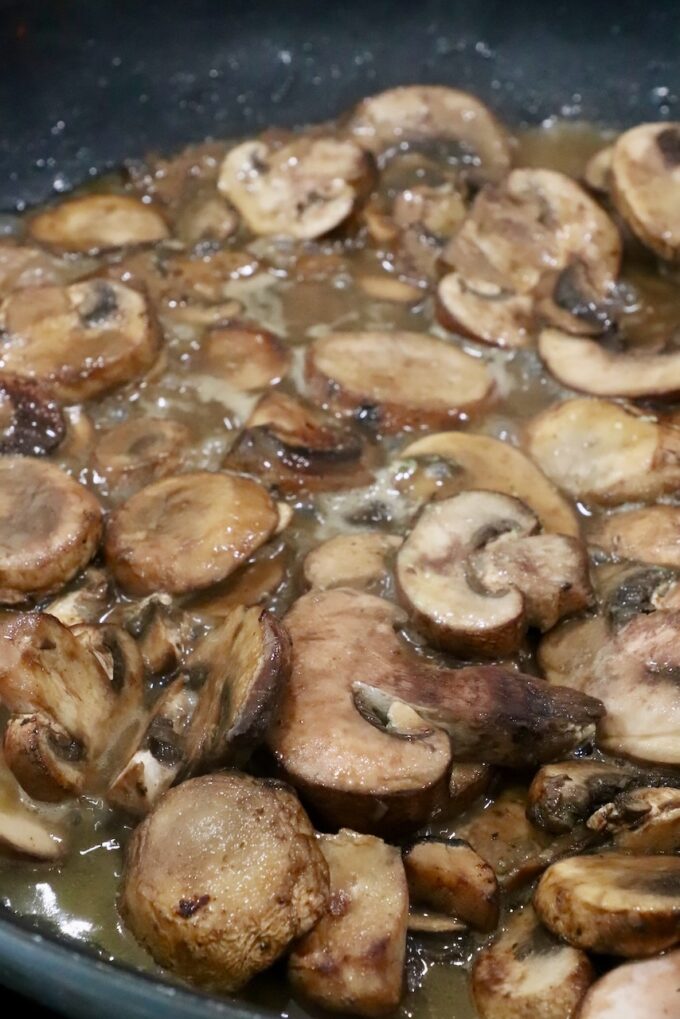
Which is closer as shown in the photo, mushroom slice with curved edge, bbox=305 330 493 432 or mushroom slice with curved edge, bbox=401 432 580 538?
mushroom slice with curved edge, bbox=401 432 580 538

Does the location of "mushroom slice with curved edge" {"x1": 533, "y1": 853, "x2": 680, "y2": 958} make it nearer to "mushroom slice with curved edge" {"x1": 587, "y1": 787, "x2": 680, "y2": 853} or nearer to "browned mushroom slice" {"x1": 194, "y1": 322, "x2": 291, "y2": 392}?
"mushroom slice with curved edge" {"x1": 587, "y1": 787, "x2": 680, "y2": 853}

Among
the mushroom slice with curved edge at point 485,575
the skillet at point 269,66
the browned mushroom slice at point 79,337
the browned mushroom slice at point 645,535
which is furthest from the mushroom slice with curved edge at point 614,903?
the skillet at point 269,66

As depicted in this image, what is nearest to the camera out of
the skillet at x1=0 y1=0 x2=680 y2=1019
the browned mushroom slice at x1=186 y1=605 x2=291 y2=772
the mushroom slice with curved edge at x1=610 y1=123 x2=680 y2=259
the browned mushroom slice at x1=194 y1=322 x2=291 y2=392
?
the browned mushroom slice at x1=186 y1=605 x2=291 y2=772

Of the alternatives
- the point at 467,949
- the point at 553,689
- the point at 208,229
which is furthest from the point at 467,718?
the point at 208,229

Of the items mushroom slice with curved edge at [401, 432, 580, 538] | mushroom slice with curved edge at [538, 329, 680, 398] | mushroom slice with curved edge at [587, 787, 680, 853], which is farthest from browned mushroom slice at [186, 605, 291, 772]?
mushroom slice with curved edge at [538, 329, 680, 398]

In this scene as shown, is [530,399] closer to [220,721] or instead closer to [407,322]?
[407,322]

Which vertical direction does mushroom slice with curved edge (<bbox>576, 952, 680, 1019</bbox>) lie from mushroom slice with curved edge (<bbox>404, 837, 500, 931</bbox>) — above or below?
above

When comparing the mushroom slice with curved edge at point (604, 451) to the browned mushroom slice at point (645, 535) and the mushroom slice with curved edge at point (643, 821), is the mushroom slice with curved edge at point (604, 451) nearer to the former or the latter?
the browned mushroom slice at point (645, 535)

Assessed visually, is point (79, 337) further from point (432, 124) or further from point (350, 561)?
point (432, 124)
